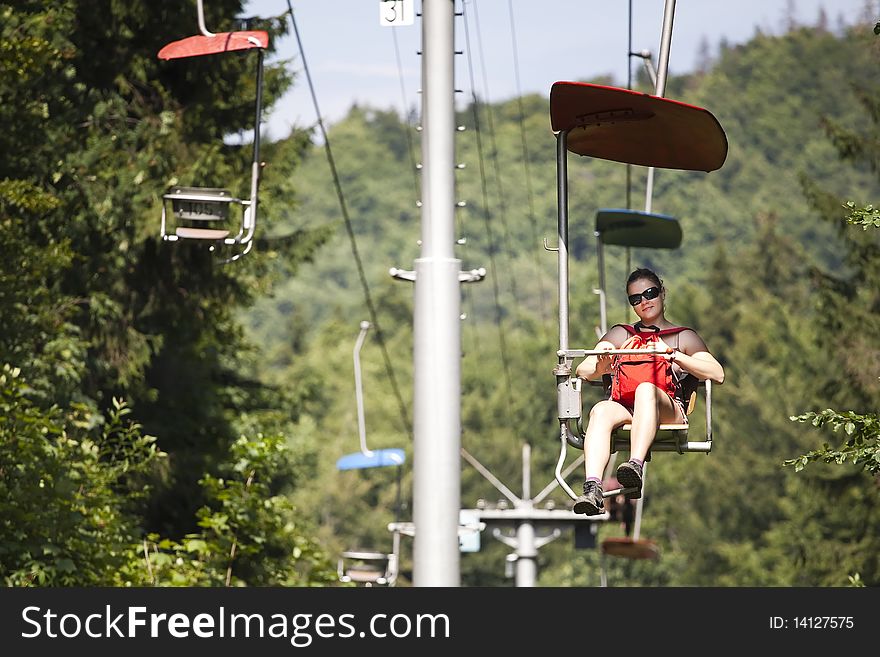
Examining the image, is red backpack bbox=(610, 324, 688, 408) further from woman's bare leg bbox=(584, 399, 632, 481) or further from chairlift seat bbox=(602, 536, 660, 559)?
chairlift seat bbox=(602, 536, 660, 559)

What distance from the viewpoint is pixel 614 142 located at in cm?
768

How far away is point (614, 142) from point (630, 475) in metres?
1.57

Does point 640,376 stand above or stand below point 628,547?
below

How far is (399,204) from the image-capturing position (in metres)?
193

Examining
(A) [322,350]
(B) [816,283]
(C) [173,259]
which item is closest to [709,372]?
(C) [173,259]

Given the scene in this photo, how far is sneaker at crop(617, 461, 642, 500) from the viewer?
7.21 metres

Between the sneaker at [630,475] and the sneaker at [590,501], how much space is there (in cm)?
13

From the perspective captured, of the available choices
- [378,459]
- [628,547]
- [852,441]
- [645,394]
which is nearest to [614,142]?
[645,394]

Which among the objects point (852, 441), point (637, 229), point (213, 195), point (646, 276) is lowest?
point (852, 441)

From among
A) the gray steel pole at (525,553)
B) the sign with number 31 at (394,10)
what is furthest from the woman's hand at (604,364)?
the gray steel pole at (525,553)

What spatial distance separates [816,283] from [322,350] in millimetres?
72148

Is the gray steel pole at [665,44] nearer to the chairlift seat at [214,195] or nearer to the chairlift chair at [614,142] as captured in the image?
the chairlift chair at [614,142]

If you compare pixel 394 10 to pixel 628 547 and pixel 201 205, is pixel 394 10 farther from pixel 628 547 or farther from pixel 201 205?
pixel 628 547

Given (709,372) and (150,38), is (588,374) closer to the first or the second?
(709,372)
